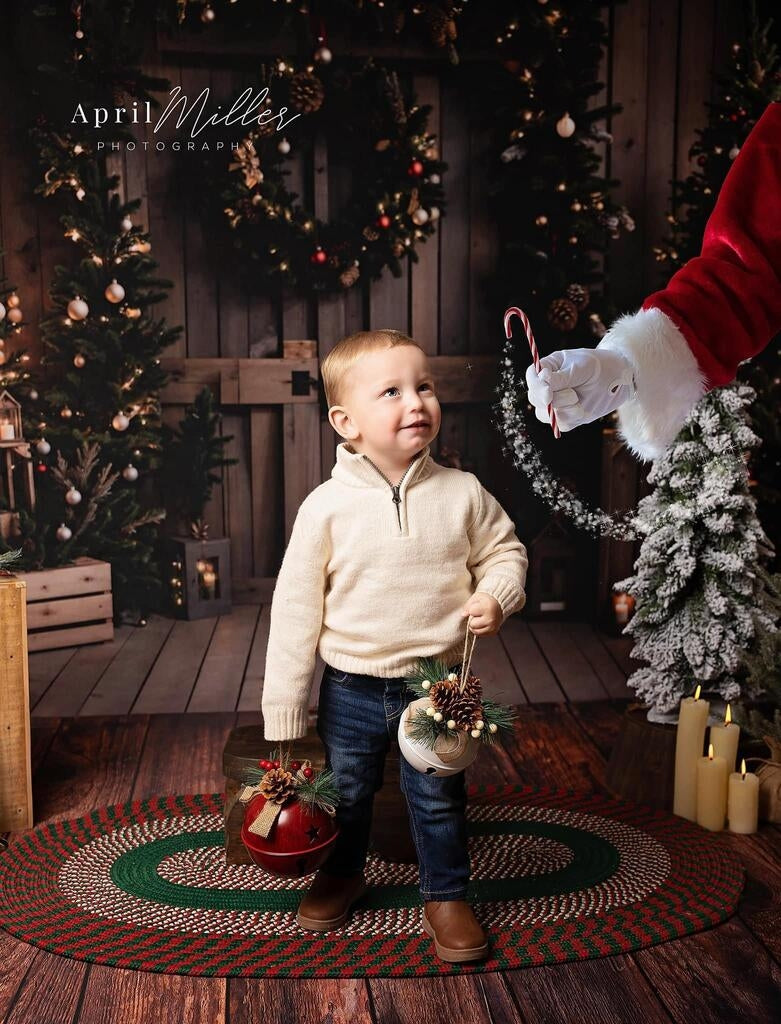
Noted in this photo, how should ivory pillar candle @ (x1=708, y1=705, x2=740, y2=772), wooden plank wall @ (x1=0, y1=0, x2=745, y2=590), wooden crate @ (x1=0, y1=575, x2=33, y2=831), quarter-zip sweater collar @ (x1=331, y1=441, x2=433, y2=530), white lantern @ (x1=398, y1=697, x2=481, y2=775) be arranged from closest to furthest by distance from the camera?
white lantern @ (x1=398, y1=697, x2=481, y2=775), quarter-zip sweater collar @ (x1=331, y1=441, x2=433, y2=530), wooden crate @ (x1=0, y1=575, x2=33, y2=831), ivory pillar candle @ (x1=708, y1=705, x2=740, y2=772), wooden plank wall @ (x1=0, y1=0, x2=745, y2=590)

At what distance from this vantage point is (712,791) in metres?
2.76

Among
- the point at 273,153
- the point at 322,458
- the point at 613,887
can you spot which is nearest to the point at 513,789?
the point at 613,887

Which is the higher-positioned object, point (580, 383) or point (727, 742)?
Answer: point (580, 383)

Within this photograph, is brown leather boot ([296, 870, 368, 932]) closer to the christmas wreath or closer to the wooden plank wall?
the wooden plank wall

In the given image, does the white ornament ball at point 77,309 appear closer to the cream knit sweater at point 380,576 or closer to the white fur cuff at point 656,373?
the cream knit sweater at point 380,576

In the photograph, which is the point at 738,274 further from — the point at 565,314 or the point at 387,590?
the point at 565,314

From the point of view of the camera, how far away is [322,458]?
4.89 metres

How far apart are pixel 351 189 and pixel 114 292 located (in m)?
1.03

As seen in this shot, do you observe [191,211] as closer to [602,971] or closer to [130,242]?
[130,242]

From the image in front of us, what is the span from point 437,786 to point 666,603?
0.99m

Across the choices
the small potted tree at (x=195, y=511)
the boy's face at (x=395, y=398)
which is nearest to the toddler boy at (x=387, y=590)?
the boy's face at (x=395, y=398)

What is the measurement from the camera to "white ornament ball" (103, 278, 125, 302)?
4.43 meters

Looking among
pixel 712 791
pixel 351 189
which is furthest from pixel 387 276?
pixel 712 791

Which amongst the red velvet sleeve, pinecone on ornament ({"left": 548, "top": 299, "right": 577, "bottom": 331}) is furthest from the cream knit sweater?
pinecone on ornament ({"left": 548, "top": 299, "right": 577, "bottom": 331})
